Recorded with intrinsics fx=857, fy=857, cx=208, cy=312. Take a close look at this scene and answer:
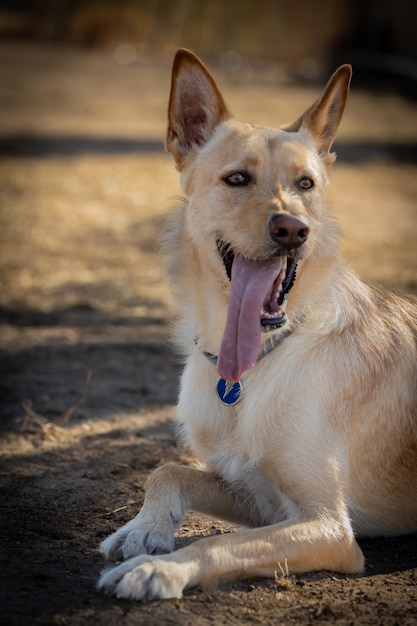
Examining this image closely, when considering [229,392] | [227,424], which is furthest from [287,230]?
[227,424]

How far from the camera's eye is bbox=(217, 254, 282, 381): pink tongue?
3.90 meters

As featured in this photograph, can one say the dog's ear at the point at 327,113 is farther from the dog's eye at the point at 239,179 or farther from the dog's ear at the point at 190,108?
the dog's eye at the point at 239,179

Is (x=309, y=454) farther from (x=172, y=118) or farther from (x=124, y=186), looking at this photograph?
(x=124, y=186)

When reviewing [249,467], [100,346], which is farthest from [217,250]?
[100,346]

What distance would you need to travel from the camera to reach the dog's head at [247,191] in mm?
3898

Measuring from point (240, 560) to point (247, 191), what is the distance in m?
1.68

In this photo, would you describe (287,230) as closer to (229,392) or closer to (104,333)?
(229,392)

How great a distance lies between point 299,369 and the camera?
394cm

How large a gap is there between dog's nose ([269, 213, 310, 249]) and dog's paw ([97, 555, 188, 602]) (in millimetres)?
1455

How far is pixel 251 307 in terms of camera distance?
3.90 metres

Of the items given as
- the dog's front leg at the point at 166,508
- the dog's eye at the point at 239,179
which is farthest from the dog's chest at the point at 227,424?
the dog's eye at the point at 239,179

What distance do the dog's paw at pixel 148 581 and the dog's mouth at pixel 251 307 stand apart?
93cm

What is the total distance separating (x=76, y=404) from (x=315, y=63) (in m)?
19.5

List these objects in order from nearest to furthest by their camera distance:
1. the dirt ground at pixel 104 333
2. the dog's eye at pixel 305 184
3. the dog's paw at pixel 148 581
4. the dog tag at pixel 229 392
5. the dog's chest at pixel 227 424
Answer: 1. the dog's paw at pixel 148 581
2. the dirt ground at pixel 104 333
3. the dog's chest at pixel 227 424
4. the dog tag at pixel 229 392
5. the dog's eye at pixel 305 184
